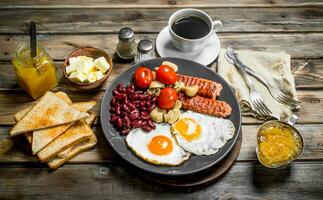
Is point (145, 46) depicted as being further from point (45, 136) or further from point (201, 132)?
point (45, 136)

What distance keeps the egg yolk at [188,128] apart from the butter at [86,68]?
440 millimetres

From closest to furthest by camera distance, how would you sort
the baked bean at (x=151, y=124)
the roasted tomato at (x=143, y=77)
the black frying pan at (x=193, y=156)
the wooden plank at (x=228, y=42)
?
the black frying pan at (x=193, y=156), the baked bean at (x=151, y=124), the roasted tomato at (x=143, y=77), the wooden plank at (x=228, y=42)

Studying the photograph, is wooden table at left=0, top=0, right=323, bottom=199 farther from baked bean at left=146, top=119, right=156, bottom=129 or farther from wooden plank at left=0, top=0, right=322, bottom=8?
baked bean at left=146, top=119, right=156, bottom=129

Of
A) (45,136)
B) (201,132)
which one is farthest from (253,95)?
(45,136)

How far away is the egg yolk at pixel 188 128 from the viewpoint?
1761 mm

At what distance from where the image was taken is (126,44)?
2008 mm

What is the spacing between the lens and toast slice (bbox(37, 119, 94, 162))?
1.71 m

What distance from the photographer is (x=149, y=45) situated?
2.00 metres

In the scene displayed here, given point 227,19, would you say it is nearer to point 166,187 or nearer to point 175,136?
point 175,136

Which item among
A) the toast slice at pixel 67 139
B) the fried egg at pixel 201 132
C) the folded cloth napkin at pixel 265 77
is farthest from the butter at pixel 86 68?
the folded cloth napkin at pixel 265 77

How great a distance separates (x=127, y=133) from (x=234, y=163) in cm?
47

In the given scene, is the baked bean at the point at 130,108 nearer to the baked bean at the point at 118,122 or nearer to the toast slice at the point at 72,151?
the baked bean at the point at 118,122

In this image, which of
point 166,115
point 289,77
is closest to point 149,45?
point 166,115

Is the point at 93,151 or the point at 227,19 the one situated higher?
the point at 227,19
